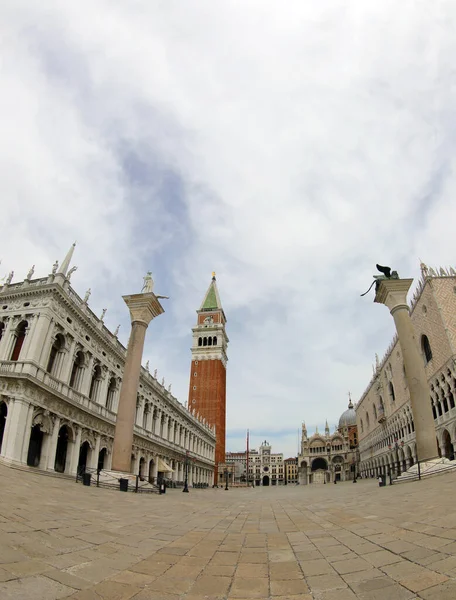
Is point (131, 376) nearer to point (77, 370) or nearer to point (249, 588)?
point (77, 370)

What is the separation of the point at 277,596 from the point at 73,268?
1096 inches

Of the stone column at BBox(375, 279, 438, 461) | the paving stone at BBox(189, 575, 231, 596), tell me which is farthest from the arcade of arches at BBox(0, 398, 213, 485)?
the paving stone at BBox(189, 575, 231, 596)

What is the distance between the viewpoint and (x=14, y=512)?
6809 mm

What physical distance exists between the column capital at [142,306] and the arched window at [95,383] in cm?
1275

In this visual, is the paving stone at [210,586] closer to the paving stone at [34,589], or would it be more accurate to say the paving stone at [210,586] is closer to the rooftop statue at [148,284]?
the paving stone at [34,589]

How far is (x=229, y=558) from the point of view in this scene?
5.21 metres

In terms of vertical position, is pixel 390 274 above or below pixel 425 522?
above

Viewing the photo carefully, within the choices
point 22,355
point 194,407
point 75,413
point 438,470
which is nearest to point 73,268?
point 22,355

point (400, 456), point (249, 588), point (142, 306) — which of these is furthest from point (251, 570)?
point (400, 456)

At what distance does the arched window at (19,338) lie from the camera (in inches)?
998

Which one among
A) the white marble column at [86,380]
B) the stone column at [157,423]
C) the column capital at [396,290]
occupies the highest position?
the column capital at [396,290]

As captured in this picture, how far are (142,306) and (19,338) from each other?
10500mm

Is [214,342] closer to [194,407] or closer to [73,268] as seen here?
[194,407]

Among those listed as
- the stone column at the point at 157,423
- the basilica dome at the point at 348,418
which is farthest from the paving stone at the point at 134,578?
the basilica dome at the point at 348,418
